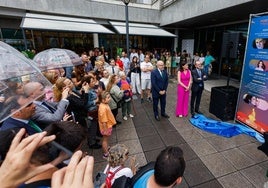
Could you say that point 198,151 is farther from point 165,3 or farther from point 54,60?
point 165,3

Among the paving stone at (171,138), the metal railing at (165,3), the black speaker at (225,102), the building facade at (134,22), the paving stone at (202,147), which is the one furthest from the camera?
the metal railing at (165,3)

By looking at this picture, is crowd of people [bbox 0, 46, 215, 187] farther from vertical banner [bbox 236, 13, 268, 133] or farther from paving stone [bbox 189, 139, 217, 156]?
paving stone [bbox 189, 139, 217, 156]

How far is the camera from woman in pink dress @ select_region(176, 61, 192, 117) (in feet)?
15.6

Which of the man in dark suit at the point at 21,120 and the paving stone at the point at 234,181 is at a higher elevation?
the man in dark suit at the point at 21,120

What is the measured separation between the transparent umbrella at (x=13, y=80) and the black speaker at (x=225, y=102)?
181 inches

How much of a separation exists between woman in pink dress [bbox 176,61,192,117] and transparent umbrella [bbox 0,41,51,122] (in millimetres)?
3981

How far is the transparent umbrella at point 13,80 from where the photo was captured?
3.55ft

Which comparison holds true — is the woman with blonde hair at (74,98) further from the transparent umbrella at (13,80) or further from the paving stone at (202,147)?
the paving stone at (202,147)

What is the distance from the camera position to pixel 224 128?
168 inches

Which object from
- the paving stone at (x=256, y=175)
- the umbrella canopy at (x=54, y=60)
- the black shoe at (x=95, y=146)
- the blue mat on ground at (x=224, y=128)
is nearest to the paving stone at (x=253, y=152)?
the paving stone at (x=256, y=175)

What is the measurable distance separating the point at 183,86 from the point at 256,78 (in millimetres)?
1707

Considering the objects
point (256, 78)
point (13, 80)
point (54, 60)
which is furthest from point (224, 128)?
point (54, 60)

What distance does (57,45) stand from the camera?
11.9 meters

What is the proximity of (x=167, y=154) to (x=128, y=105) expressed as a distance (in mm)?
3749
